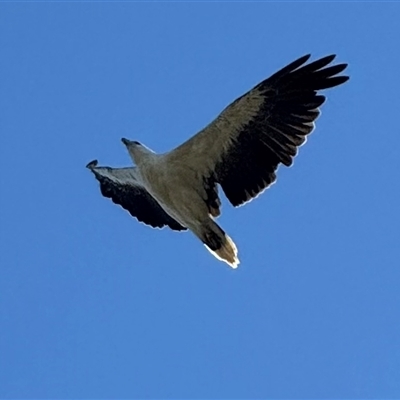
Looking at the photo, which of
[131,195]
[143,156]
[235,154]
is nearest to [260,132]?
[235,154]

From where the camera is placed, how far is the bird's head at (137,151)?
1638 centimetres

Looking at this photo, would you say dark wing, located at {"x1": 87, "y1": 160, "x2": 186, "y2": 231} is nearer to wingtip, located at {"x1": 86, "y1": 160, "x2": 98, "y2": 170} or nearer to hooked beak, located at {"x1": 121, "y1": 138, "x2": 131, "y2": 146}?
wingtip, located at {"x1": 86, "y1": 160, "x2": 98, "y2": 170}

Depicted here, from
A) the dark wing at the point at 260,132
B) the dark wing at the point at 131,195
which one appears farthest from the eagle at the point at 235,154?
the dark wing at the point at 131,195

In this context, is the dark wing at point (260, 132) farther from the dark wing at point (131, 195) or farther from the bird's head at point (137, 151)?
the dark wing at point (131, 195)

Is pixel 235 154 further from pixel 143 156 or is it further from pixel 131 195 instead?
pixel 131 195

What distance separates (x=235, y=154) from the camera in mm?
16156

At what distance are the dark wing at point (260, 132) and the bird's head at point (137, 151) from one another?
38 centimetres

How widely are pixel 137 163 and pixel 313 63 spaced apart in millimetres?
2594

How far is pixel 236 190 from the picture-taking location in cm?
1622

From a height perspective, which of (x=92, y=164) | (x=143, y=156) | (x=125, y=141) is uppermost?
(x=92, y=164)

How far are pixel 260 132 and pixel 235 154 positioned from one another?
0.43 meters

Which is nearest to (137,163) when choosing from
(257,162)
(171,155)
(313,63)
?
(171,155)

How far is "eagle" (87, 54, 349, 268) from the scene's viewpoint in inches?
617

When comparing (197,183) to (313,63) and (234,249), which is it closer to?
(234,249)
